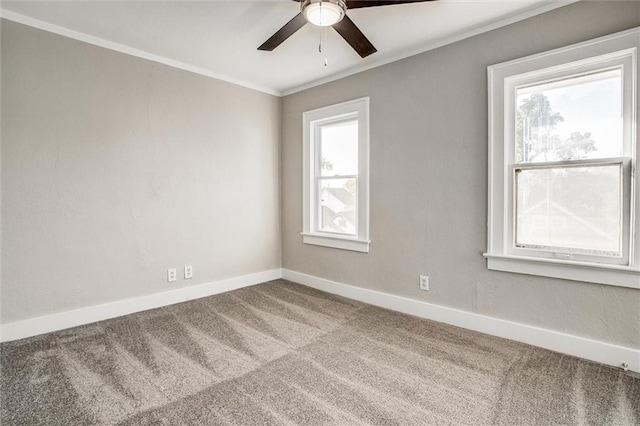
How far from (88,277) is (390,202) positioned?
2.92 metres

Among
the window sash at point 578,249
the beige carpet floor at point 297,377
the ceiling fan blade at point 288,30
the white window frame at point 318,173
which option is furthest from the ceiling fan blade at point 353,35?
the beige carpet floor at point 297,377

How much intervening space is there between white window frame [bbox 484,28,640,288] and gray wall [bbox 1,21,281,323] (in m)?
2.76

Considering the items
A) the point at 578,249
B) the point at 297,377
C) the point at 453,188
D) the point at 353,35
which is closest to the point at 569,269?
the point at 578,249

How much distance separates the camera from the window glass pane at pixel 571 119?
2.15 metres

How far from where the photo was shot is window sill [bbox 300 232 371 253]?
3.47 meters

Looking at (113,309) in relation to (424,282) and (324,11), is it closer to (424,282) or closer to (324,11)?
(424,282)

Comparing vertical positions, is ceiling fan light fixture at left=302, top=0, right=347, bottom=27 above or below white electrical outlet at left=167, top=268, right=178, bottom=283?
above

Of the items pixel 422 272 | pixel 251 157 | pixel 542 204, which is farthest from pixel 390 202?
pixel 251 157

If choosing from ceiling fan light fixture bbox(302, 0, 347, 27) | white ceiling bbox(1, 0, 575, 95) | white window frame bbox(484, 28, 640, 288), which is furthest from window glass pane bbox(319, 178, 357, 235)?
ceiling fan light fixture bbox(302, 0, 347, 27)

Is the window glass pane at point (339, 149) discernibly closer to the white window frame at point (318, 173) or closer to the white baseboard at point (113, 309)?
the white window frame at point (318, 173)

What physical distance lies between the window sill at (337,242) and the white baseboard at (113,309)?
0.83 meters

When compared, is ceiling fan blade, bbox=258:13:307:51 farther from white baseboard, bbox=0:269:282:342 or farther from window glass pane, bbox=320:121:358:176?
white baseboard, bbox=0:269:282:342

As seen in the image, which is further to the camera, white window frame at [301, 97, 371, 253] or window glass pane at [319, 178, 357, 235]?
window glass pane at [319, 178, 357, 235]

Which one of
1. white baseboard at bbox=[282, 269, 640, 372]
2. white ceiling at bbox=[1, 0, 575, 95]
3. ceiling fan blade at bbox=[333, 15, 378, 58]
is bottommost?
white baseboard at bbox=[282, 269, 640, 372]
